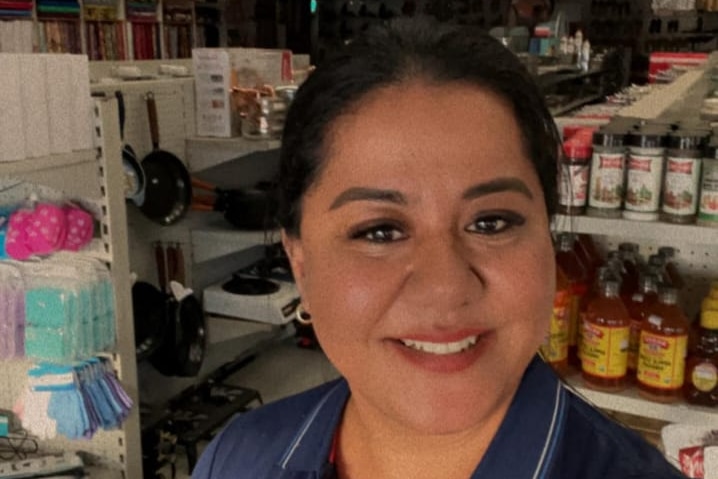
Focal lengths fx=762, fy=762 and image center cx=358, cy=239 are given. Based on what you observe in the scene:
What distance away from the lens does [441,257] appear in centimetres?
80

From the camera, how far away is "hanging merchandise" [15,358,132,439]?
219cm

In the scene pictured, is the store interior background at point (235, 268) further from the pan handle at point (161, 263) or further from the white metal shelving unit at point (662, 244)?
the white metal shelving unit at point (662, 244)

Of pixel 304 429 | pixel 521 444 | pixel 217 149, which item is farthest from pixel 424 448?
pixel 217 149

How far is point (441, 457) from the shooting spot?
92 cm

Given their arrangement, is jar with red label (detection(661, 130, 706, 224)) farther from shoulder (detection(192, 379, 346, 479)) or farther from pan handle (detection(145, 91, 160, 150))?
pan handle (detection(145, 91, 160, 150))

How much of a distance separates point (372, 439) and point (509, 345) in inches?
10.7

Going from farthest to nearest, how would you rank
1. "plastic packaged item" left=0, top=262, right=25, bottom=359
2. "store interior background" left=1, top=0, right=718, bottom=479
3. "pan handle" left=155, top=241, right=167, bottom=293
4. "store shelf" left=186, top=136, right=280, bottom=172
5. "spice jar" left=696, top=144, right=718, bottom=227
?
"store shelf" left=186, top=136, right=280, bottom=172
"pan handle" left=155, top=241, right=167, bottom=293
"store interior background" left=1, top=0, right=718, bottom=479
"plastic packaged item" left=0, top=262, right=25, bottom=359
"spice jar" left=696, top=144, right=718, bottom=227

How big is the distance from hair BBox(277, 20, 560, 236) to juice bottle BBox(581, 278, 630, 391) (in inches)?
29.2

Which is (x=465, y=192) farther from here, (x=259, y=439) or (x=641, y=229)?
(x=641, y=229)

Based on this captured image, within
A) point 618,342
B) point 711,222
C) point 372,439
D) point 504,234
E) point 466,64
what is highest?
point 466,64

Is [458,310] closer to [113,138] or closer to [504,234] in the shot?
[504,234]

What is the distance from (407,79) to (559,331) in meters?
1.02

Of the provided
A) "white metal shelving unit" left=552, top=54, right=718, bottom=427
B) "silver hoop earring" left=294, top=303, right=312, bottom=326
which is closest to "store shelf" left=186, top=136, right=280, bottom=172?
"white metal shelving unit" left=552, top=54, right=718, bottom=427

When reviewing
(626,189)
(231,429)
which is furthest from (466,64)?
(626,189)
